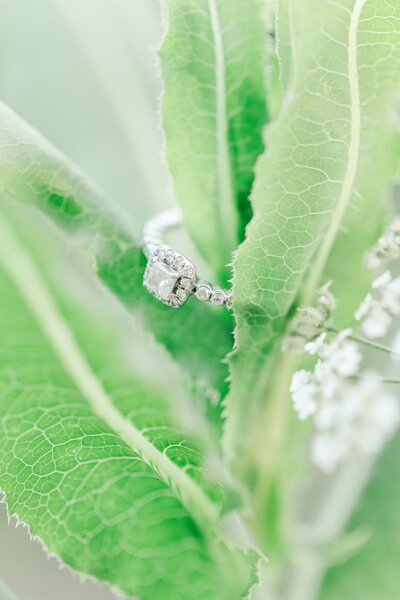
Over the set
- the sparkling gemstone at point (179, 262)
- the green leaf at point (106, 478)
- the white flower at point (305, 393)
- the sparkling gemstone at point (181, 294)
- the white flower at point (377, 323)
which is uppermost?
the white flower at point (377, 323)

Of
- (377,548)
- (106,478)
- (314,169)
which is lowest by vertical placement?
(377,548)

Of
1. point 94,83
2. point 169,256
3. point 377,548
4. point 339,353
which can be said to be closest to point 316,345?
point 339,353

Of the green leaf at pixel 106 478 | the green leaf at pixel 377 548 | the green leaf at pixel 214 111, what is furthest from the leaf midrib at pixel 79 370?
the green leaf at pixel 377 548

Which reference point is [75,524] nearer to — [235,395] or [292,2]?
[235,395]

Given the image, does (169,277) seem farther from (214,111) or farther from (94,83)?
(94,83)

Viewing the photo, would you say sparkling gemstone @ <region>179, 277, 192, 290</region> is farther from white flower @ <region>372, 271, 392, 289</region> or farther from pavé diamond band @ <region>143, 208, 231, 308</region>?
white flower @ <region>372, 271, 392, 289</region>

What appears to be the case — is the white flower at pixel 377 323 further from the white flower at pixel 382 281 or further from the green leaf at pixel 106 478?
the green leaf at pixel 106 478

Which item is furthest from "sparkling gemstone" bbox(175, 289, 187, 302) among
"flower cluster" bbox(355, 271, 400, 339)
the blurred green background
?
the blurred green background
